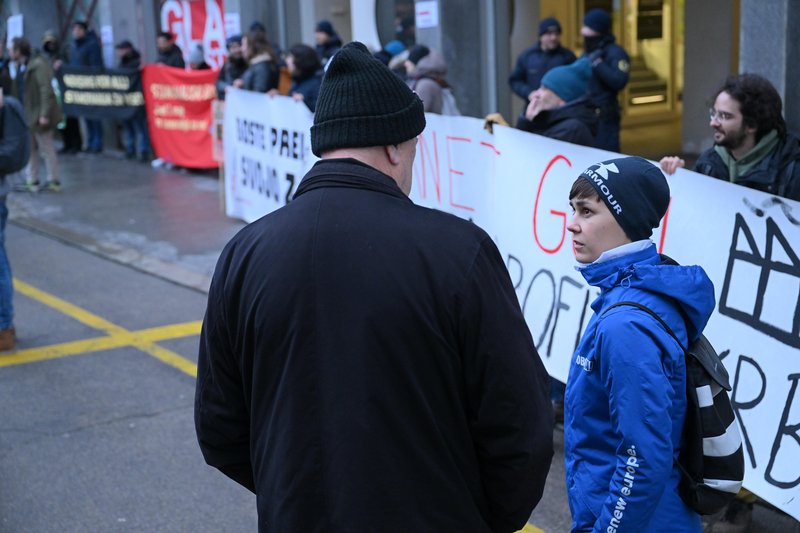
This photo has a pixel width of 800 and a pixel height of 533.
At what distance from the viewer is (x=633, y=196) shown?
2613 mm

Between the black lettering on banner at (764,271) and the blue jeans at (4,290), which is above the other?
the black lettering on banner at (764,271)

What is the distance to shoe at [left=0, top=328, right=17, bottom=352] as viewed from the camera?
6.93m

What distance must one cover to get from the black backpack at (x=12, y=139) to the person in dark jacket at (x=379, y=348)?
5152mm

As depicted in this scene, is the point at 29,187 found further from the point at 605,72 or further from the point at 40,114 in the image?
the point at 605,72

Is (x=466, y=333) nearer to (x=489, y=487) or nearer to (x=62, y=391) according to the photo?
(x=489, y=487)

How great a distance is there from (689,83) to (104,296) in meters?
7.67

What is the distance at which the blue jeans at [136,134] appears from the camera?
51.9 ft

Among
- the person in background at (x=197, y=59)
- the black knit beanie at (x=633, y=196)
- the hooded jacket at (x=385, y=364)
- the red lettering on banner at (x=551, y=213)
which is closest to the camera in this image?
the hooded jacket at (x=385, y=364)

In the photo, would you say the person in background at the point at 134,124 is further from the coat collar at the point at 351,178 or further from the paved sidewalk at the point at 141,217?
the coat collar at the point at 351,178

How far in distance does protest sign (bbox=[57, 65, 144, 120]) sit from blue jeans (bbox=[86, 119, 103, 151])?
0.53 meters

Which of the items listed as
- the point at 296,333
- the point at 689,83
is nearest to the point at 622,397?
the point at 296,333

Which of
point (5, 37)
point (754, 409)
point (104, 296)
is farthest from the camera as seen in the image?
point (5, 37)

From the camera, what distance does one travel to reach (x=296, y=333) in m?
2.04

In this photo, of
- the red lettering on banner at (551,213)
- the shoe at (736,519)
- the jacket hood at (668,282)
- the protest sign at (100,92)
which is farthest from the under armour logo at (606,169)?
the protest sign at (100,92)
